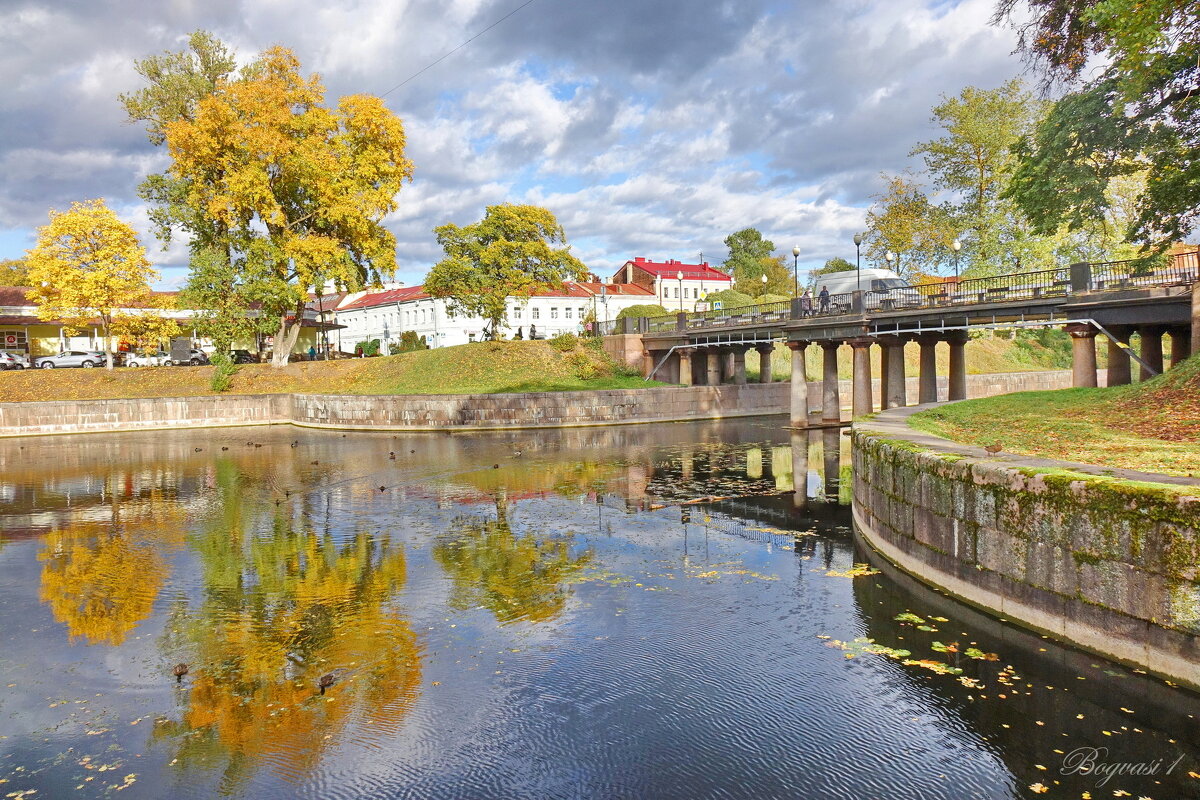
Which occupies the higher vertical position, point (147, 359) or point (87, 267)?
point (87, 267)

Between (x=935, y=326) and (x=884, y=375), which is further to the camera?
(x=884, y=375)

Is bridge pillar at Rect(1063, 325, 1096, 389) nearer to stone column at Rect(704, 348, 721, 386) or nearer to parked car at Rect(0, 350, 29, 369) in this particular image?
stone column at Rect(704, 348, 721, 386)

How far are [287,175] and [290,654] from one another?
151 feet

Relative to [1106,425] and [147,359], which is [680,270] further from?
[1106,425]

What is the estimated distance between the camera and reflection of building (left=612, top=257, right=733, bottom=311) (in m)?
Result: 102

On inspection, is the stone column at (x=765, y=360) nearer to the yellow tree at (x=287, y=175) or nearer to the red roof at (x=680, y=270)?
the yellow tree at (x=287, y=175)

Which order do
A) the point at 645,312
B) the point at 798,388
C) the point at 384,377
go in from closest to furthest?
the point at 798,388 → the point at 384,377 → the point at 645,312

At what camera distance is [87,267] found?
157 feet

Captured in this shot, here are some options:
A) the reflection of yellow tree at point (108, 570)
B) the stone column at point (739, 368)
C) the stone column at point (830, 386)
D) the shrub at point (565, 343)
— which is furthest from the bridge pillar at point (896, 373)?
the reflection of yellow tree at point (108, 570)

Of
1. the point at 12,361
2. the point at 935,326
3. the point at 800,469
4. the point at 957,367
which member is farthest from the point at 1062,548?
the point at 12,361

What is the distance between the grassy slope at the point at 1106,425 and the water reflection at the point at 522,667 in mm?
3227

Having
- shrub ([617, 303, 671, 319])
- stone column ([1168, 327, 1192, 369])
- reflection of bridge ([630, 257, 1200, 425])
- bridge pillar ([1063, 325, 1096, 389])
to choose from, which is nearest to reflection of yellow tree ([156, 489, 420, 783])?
reflection of bridge ([630, 257, 1200, 425])

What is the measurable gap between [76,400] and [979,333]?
59788 millimetres

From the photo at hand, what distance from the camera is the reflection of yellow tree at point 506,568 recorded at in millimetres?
12039
